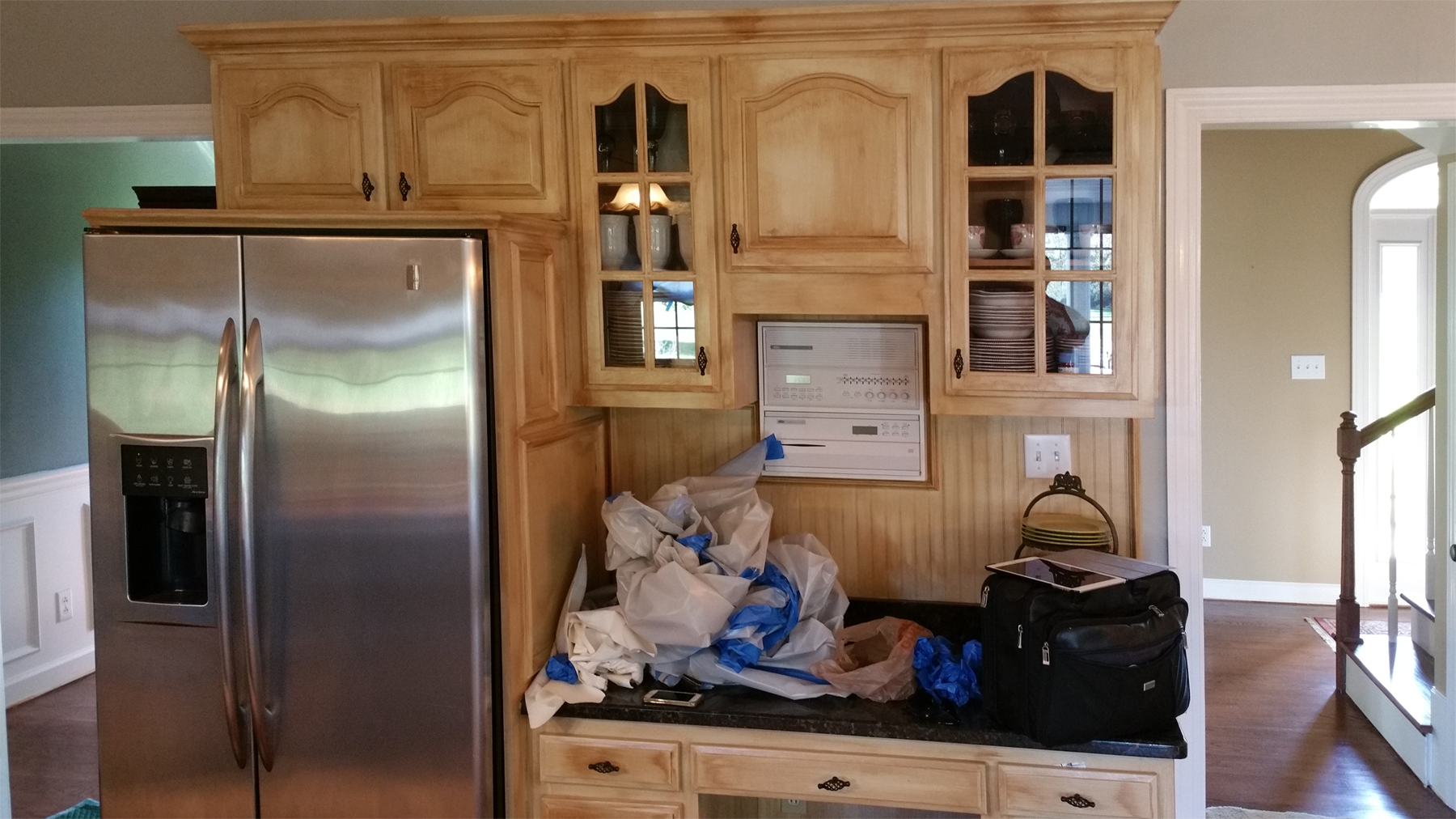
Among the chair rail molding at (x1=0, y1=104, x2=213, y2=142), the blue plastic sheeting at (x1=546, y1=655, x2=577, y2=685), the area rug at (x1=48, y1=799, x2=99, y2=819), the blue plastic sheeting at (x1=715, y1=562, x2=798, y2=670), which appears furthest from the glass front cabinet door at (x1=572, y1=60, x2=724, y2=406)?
the area rug at (x1=48, y1=799, x2=99, y2=819)

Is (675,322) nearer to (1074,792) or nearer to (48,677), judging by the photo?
(1074,792)

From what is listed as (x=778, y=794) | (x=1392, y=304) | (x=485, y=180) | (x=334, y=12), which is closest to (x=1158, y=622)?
(x=778, y=794)

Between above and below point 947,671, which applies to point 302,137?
above

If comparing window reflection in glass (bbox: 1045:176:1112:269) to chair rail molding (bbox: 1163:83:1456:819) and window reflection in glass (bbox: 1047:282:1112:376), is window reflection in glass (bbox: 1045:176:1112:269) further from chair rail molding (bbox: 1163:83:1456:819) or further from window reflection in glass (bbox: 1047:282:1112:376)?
chair rail molding (bbox: 1163:83:1456:819)

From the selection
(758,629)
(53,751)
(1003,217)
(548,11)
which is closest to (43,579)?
(53,751)

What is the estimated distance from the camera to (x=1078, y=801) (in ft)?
6.99

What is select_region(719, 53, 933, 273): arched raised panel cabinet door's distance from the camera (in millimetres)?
2342

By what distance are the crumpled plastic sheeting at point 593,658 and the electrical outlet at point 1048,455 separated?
987 millimetres

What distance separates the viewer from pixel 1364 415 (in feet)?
18.3

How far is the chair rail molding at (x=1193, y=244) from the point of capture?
8.16 ft

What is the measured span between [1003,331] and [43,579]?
413 centimetres

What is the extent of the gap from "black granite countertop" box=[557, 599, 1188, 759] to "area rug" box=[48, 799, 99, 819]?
2059mm

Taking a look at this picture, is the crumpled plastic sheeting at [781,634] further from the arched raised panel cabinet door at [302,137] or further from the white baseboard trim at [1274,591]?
the white baseboard trim at [1274,591]

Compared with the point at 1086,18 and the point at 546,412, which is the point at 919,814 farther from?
the point at 1086,18
